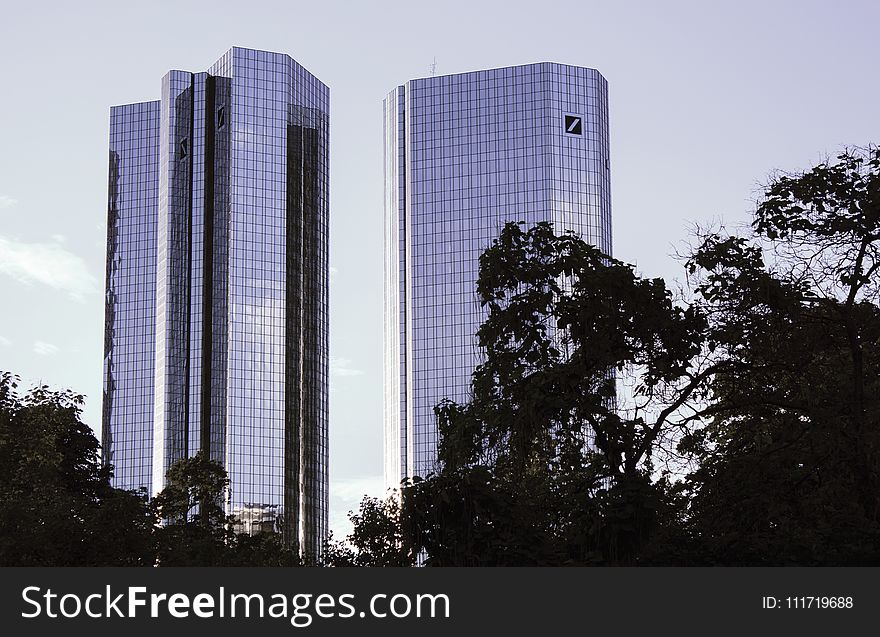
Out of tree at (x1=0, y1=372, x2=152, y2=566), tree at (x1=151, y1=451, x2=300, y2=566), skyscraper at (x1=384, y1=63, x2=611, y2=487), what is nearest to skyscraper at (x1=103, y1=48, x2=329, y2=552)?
skyscraper at (x1=384, y1=63, x2=611, y2=487)

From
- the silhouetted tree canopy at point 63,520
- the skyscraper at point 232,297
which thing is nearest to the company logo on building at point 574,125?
the skyscraper at point 232,297

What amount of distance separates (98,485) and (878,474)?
38.9 m

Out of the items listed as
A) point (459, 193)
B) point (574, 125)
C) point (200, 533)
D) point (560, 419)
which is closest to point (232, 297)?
point (459, 193)

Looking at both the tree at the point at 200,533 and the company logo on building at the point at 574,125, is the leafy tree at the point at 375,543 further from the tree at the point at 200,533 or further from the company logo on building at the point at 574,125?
the company logo on building at the point at 574,125

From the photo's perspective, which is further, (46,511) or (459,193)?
(459,193)

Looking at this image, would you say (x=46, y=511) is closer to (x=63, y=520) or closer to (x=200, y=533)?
(x=63, y=520)

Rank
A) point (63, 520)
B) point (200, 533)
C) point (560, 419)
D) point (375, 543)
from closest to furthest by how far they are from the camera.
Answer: point (560, 419)
point (63, 520)
point (375, 543)
point (200, 533)

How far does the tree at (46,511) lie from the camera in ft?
87.1

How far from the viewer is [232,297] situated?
129125 millimetres

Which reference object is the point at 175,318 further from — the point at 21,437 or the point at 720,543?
the point at 720,543

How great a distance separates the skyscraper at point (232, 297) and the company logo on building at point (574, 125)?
30.2 m

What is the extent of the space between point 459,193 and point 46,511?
10428 centimetres

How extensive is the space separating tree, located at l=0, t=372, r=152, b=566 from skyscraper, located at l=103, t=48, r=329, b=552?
8872 cm

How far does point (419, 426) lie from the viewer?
400 feet
